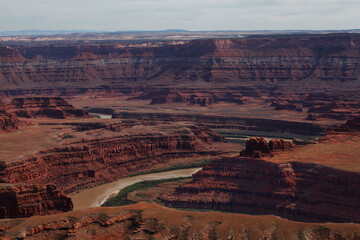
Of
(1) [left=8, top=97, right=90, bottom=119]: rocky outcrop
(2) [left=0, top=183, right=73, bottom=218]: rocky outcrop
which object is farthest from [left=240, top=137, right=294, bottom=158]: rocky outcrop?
(1) [left=8, top=97, right=90, bottom=119]: rocky outcrop

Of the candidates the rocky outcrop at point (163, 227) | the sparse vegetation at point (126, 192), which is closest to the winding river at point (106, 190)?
the sparse vegetation at point (126, 192)

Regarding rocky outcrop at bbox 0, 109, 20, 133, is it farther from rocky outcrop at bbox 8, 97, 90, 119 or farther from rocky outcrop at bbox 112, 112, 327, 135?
rocky outcrop at bbox 112, 112, 327, 135

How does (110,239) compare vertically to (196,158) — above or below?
above

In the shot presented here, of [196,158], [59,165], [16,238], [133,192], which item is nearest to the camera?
[16,238]

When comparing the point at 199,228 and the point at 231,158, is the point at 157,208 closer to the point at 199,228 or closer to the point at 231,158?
the point at 199,228

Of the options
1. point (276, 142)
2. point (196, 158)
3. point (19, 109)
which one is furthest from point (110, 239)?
point (19, 109)

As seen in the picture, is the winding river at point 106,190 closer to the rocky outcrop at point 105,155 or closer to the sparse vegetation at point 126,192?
the sparse vegetation at point 126,192
